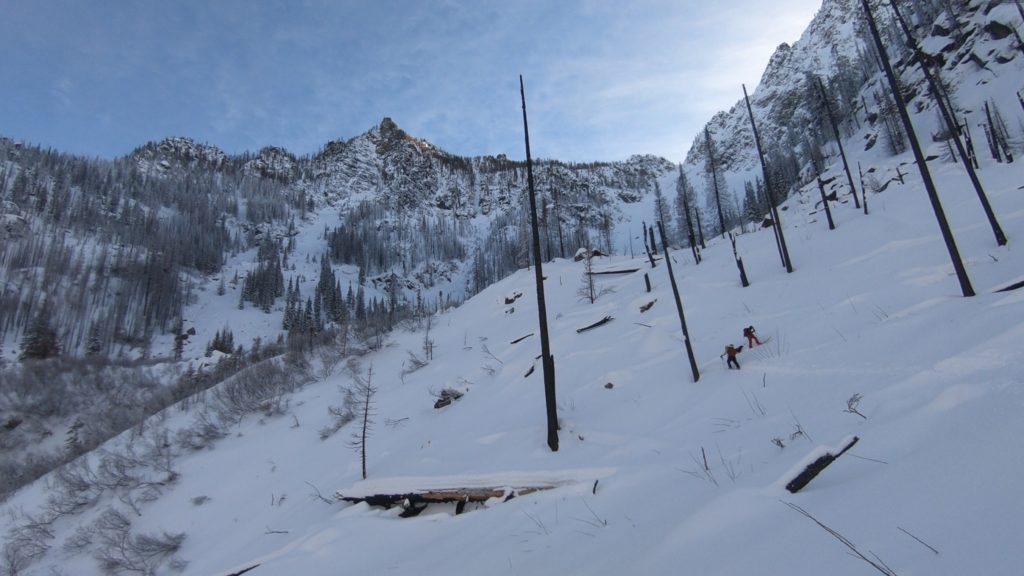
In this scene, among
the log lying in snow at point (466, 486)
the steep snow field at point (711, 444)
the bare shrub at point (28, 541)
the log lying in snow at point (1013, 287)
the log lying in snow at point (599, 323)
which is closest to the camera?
the steep snow field at point (711, 444)

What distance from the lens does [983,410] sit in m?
4.21

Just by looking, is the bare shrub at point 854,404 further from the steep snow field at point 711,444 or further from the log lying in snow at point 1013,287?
the log lying in snow at point 1013,287

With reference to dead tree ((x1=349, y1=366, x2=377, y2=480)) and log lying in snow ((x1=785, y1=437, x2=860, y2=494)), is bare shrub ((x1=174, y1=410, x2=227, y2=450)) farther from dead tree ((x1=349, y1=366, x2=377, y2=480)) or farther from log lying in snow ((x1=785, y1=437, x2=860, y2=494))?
log lying in snow ((x1=785, y1=437, x2=860, y2=494))

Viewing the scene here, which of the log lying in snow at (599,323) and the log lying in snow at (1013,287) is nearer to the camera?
Answer: the log lying in snow at (1013,287)

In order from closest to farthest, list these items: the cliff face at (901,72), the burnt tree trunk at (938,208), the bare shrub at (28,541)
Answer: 1. the burnt tree trunk at (938,208)
2. the bare shrub at (28,541)
3. the cliff face at (901,72)

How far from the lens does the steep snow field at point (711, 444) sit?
10.8ft

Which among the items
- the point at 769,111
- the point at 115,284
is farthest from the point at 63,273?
the point at 769,111

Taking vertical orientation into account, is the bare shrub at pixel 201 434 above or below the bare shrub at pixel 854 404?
below

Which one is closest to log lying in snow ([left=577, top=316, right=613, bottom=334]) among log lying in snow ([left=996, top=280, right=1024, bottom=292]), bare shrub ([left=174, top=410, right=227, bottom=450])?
log lying in snow ([left=996, top=280, right=1024, bottom=292])

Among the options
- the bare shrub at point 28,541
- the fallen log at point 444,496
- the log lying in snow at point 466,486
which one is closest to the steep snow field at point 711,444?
the log lying in snow at point 466,486

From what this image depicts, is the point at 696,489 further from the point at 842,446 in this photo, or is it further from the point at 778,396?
the point at 778,396

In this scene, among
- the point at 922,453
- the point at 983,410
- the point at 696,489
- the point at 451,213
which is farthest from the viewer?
the point at 451,213

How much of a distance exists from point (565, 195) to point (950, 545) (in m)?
170

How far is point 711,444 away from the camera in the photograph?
7676 millimetres
